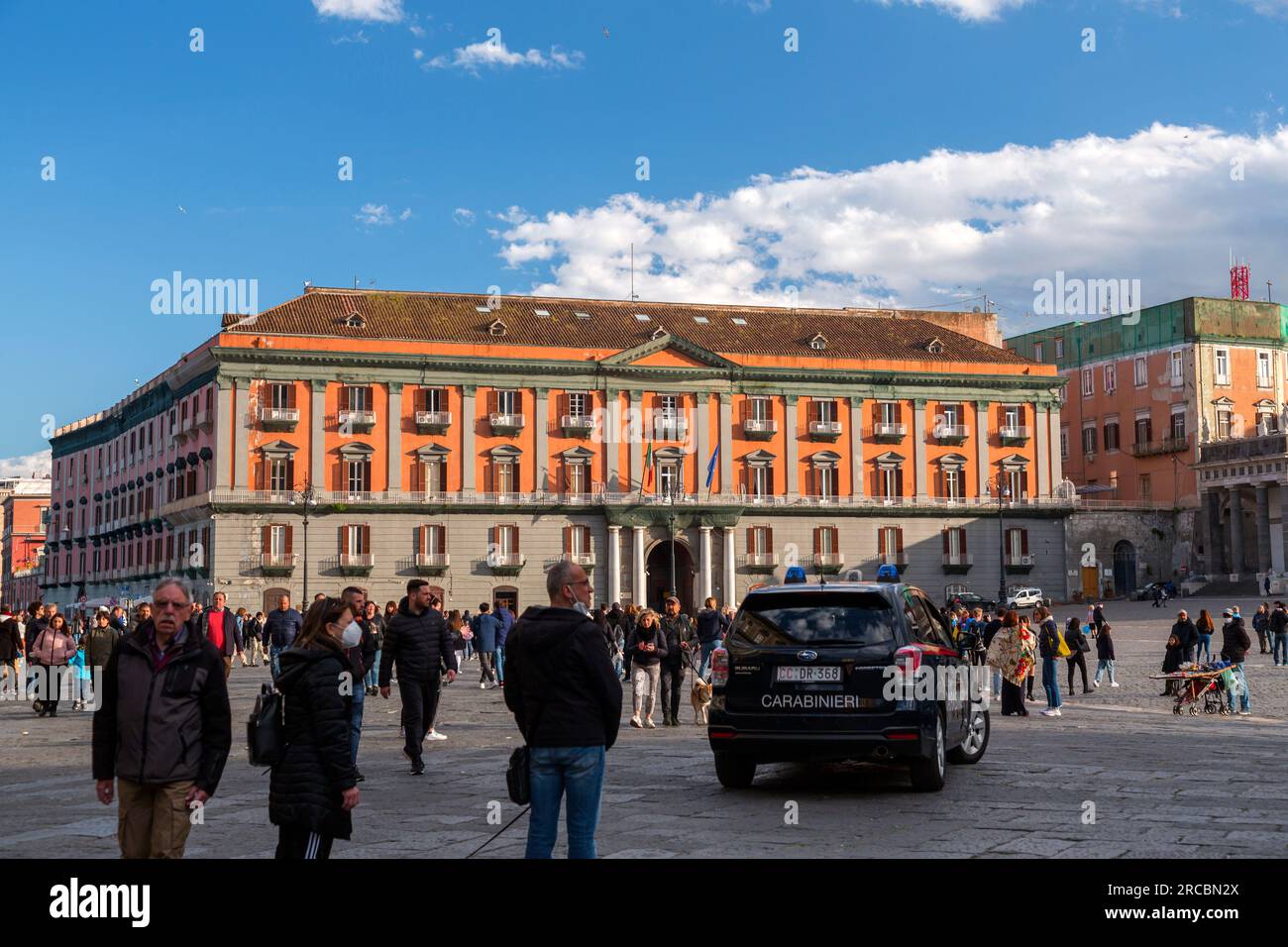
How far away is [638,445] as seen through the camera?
204 feet

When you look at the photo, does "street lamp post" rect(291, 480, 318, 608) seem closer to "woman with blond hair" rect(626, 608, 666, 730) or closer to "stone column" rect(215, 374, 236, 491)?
"stone column" rect(215, 374, 236, 491)

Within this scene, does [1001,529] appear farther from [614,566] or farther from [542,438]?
[542,438]

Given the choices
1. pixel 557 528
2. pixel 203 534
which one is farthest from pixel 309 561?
pixel 557 528

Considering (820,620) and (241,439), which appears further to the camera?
(241,439)

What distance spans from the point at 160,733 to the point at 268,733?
50cm

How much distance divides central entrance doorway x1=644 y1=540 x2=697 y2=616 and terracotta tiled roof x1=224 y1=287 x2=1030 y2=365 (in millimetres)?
9126

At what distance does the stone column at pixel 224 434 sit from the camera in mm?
57219

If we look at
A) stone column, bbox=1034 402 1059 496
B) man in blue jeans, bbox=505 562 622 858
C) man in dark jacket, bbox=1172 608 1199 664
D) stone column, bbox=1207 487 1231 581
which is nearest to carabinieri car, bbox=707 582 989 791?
man in blue jeans, bbox=505 562 622 858

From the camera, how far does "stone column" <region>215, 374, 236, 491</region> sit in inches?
2253

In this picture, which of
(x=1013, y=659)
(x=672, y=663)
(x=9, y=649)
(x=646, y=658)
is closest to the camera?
(x=646, y=658)

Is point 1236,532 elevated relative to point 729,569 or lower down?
elevated

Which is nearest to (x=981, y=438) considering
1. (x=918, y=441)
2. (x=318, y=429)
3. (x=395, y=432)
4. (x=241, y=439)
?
(x=918, y=441)

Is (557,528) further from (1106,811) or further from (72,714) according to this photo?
(1106,811)
